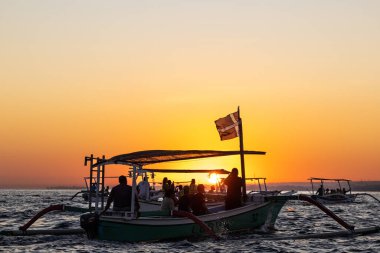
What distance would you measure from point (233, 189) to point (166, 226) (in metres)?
4.41

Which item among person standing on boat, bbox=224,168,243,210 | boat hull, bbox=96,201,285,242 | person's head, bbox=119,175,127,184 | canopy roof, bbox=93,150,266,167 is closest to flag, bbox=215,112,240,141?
canopy roof, bbox=93,150,266,167

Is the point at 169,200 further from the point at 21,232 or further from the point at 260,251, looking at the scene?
the point at 21,232

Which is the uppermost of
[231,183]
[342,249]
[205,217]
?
[231,183]

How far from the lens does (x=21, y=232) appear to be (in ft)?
80.5

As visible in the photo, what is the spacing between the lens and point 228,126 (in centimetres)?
2791

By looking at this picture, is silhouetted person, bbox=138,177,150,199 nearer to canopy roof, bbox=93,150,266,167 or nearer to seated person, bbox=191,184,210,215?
canopy roof, bbox=93,150,266,167

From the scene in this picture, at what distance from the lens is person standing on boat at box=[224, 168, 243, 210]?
2400 cm

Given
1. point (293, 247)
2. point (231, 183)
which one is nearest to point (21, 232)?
point (231, 183)

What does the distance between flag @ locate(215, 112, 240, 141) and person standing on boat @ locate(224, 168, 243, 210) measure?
13.0ft

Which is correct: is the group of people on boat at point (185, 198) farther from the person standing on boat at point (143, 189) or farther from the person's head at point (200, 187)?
the person standing on boat at point (143, 189)

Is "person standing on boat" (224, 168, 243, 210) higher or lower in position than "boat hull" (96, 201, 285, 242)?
higher

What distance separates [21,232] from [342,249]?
15.0 metres

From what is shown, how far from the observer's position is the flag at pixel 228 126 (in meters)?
27.9

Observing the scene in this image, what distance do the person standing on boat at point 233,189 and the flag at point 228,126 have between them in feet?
13.0
